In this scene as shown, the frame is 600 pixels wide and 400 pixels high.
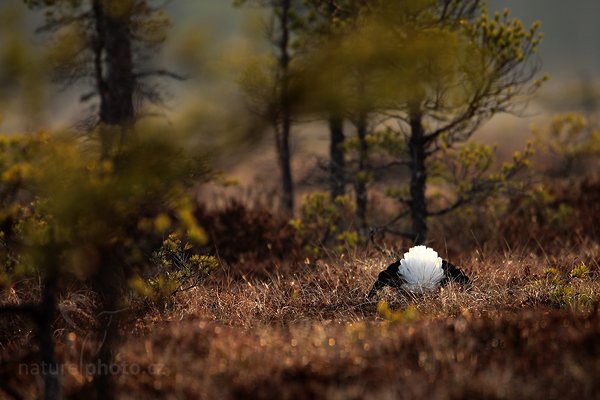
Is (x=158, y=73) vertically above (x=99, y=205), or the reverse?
(x=158, y=73)

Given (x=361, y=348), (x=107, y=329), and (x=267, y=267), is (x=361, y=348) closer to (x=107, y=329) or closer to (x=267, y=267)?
(x=107, y=329)

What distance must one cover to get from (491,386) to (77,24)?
336 inches

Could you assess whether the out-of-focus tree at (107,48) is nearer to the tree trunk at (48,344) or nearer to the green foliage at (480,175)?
the green foliage at (480,175)

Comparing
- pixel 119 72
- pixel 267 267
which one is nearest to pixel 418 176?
pixel 267 267

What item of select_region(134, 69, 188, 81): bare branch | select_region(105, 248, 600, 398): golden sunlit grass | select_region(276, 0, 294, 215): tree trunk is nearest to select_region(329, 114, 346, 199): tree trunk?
select_region(276, 0, 294, 215): tree trunk

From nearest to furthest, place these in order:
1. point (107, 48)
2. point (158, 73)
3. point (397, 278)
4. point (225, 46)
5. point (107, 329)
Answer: point (107, 329) → point (397, 278) → point (225, 46) → point (107, 48) → point (158, 73)

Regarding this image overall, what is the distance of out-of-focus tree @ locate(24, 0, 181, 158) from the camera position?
9.36 meters

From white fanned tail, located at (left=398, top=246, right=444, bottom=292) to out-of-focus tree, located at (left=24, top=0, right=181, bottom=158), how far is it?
16.7 feet

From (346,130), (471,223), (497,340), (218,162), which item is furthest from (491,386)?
(346,130)

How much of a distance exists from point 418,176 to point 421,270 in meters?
3.69

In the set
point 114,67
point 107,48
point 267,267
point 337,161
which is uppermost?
point 107,48

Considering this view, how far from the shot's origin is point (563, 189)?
12.1 m

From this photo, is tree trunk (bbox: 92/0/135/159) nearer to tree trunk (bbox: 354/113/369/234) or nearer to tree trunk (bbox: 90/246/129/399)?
tree trunk (bbox: 354/113/369/234)

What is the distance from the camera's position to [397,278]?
5.62 metres
